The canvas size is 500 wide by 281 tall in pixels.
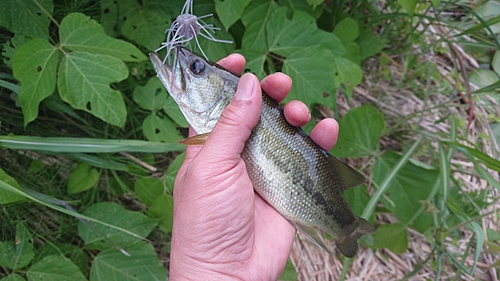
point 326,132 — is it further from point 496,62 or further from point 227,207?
point 496,62

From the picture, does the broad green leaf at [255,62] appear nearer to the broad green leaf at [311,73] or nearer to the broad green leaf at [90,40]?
the broad green leaf at [311,73]

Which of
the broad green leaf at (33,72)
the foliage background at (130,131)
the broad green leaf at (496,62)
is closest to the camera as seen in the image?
the broad green leaf at (33,72)

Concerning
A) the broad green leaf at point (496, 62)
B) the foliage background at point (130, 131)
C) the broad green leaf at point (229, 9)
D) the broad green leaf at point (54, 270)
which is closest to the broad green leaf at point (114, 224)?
the foliage background at point (130, 131)

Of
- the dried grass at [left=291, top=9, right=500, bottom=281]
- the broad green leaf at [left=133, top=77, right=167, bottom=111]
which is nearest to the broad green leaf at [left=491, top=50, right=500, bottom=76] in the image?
the dried grass at [left=291, top=9, right=500, bottom=281]

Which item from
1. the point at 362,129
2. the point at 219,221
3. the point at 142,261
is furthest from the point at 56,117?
the point at 362,129

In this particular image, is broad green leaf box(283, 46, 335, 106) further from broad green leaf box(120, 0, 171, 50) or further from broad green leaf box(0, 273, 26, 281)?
broad green leaf box(0, 273, 26, 281)

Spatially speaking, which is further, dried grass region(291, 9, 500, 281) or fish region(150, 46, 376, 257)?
dried grass region(291, 9, 500, 281)

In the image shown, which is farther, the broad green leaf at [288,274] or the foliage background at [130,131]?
the broad green leaf at [288,274]
